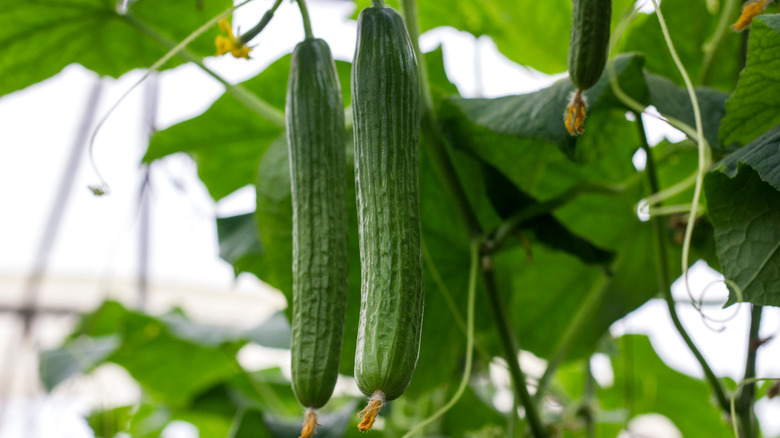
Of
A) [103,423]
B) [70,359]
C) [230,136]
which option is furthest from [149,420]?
[230,136]

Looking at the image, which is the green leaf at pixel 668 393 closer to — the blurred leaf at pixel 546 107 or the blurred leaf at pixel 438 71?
the blurred leaf at pixel 438 71

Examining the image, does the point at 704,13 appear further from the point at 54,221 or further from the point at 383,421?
the point at 54,221

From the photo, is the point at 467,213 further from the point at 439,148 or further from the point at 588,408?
the point at 588,408

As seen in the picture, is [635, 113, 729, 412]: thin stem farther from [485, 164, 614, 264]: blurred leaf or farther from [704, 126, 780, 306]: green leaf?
[704, 126, 780, 306]: green leaf

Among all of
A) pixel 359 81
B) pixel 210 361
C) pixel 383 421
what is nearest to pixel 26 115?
pixel 210 361

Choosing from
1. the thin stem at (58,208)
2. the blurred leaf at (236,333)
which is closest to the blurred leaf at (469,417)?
the blurred leaf at (236,333)

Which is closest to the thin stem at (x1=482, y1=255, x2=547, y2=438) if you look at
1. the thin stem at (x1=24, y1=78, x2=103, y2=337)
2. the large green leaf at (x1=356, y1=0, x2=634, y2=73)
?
the large green leaf at (x1=356, y1=0, x2=634, y2=73)
